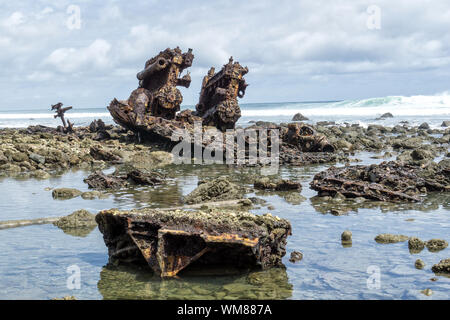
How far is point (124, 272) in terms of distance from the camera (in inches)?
210

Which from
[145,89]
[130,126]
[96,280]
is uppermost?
[145,89]

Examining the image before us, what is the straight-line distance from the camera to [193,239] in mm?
5094

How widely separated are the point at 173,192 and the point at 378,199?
4.33 m

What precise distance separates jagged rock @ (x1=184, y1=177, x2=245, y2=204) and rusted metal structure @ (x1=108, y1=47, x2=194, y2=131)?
10.0m

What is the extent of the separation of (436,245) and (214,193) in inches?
179

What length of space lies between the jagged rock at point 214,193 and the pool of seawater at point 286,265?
2.94 ft

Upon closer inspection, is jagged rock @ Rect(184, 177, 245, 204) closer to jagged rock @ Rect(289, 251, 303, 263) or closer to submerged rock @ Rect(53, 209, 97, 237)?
submerged rock @ Rect(53, 209, 97, 237)

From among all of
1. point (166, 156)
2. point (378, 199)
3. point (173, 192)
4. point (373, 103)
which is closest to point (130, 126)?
point (166, 156)

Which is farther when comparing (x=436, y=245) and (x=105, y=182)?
(x=105, y=182)

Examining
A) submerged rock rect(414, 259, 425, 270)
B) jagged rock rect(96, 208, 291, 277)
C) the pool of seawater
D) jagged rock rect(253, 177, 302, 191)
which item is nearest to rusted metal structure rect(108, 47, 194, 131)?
jagged rock rect(253, 177, 302, 191)

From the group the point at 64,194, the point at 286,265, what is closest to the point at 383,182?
the point at 286,265

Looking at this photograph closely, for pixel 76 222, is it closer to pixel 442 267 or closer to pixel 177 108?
pixel 442 267

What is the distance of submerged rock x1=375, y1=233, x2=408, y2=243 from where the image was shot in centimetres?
651
